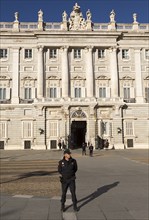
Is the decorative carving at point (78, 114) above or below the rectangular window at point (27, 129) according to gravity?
above

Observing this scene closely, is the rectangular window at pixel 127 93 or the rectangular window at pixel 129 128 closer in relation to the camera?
the rectangular window at pixel 129 128

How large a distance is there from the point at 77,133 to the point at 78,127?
2993 millimetres

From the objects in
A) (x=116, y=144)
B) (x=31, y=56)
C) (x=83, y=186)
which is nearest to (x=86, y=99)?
(x=116, y=144)

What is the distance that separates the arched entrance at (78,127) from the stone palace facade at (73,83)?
6.3 inches

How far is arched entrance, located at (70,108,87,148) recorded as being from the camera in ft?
151

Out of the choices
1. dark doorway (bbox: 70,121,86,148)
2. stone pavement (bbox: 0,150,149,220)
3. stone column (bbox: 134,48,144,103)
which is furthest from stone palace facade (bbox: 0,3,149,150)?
stone pavement (bbox: 0,150,149,220)

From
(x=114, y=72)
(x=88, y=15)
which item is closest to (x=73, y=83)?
(x=114, y=72)

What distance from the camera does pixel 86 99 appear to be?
151 ft

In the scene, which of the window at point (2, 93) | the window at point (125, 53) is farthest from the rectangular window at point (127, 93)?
the window at point (2, 93)

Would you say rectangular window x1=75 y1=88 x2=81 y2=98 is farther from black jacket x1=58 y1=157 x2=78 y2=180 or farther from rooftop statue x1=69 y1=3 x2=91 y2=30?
black jacket x1=58 y1=157 x2=78 y2=180

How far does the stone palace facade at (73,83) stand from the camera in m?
46.0

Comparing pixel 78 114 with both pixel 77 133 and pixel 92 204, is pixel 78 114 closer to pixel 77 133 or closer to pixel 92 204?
pixel 77 133

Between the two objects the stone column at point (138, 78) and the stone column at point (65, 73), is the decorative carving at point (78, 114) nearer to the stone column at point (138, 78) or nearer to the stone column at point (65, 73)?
the stone column at point (65, 73)

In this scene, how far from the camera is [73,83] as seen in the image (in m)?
48.2
